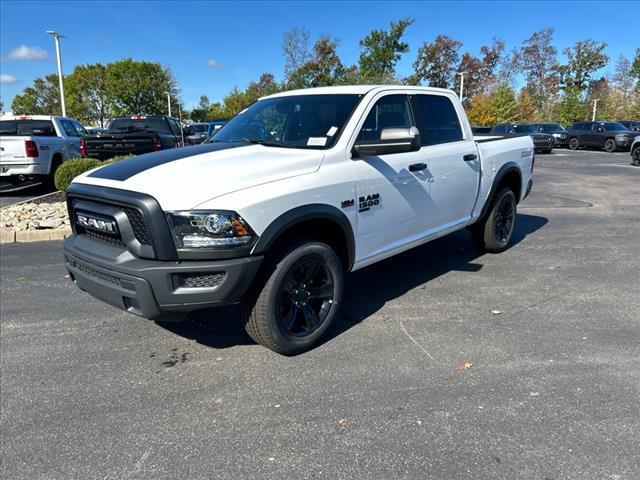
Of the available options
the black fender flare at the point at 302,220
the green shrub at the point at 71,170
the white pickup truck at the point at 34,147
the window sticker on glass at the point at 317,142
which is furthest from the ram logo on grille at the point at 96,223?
the white pickup truck at the point at 34,147

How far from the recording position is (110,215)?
10.5 feet

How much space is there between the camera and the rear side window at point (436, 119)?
4680 millimetres

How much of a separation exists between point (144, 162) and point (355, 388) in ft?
7.31

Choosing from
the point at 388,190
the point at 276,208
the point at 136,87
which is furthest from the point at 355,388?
the point at 136,87

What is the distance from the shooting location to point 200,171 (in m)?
3.26

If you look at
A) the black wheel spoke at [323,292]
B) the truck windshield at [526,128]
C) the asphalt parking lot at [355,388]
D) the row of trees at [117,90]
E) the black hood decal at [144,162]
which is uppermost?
the row of trees at [117,90]

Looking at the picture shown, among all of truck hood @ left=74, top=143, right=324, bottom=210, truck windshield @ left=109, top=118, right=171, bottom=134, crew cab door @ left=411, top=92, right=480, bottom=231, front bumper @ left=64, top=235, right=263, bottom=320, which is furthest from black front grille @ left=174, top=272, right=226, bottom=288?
truck windshield @ left=109, top=118, right=171, bottom=134

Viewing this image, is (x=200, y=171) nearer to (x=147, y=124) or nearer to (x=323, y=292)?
(x=323, y=292)

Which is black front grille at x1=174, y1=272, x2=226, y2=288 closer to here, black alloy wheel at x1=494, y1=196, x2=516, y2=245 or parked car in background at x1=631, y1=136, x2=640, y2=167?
black alloy wheel at x1=494, y1=196, x2=516, y2=245

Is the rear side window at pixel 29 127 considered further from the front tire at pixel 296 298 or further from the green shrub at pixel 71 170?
the front tire at pixel 296 298

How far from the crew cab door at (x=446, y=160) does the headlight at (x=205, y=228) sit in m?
2.22

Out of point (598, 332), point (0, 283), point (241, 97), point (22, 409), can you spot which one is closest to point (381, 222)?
point (598, 332)

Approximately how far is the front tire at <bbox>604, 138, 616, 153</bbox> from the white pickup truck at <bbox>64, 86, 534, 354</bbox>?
1052 inches

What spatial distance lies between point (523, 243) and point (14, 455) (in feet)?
20.6
